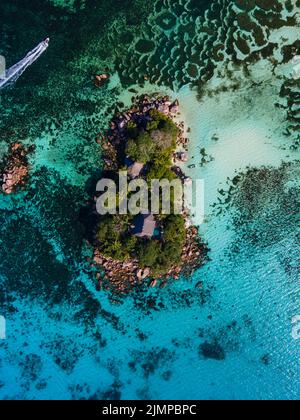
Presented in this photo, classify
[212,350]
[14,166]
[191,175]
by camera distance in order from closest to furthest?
[191,175] → [14,166] → [212,350]

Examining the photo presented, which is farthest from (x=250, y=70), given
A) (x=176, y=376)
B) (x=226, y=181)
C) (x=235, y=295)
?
(x=176, y=376)

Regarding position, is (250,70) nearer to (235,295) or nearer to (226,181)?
(226,181)

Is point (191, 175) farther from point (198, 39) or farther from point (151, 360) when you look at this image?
point (151, 360)

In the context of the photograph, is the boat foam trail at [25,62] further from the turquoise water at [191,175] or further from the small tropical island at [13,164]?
the small tropical island at [13,164]

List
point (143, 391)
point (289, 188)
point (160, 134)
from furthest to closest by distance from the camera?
1. point (143, 391)
2. point (289, 188)
3. point (160, 134)

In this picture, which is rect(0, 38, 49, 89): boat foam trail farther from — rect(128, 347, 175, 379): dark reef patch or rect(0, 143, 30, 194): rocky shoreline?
rect(128, 347, 175, 379): dark reef patch

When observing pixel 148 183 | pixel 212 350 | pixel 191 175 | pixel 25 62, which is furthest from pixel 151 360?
pixel 25 62
